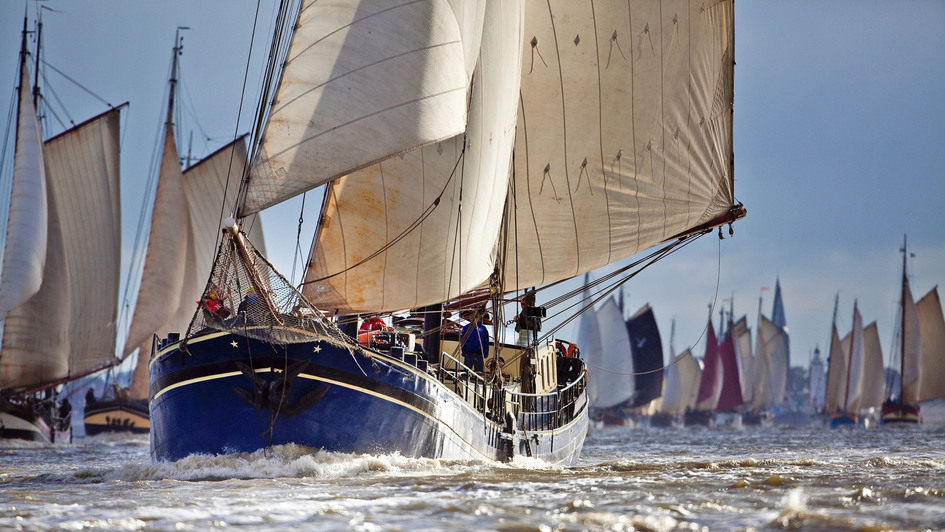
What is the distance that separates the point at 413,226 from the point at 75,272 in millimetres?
38737

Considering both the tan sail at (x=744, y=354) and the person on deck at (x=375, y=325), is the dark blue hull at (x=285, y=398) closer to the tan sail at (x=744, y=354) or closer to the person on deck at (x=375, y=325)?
the person on deck at (x=375, y=325)

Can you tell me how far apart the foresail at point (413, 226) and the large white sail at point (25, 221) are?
31.3 metres

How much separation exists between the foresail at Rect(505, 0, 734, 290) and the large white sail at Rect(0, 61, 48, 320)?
28769mm

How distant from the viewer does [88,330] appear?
5500 cm

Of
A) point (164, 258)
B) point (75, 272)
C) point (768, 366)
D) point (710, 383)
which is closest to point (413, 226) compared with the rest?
point (75, 272)

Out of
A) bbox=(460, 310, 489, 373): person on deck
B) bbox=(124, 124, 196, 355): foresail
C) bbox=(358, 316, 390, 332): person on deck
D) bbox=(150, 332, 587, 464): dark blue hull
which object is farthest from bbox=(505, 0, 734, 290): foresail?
bbox=(124, 124, 196, 355): foresail

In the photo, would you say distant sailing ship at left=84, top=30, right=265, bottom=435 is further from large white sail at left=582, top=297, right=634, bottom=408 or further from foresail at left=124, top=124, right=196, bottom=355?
large white sail at left=582, top=297, right=634, bottom=408

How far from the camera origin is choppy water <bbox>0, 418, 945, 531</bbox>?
10.2 metres

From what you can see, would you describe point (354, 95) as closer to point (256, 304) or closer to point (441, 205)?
point (256, 304)

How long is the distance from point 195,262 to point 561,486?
5130 centimetres

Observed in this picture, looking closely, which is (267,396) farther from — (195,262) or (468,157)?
(195,262)

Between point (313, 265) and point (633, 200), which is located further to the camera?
point (633, 200)

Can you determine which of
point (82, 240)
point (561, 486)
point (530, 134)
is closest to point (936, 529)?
point (561, 486)

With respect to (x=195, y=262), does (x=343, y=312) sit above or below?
below
